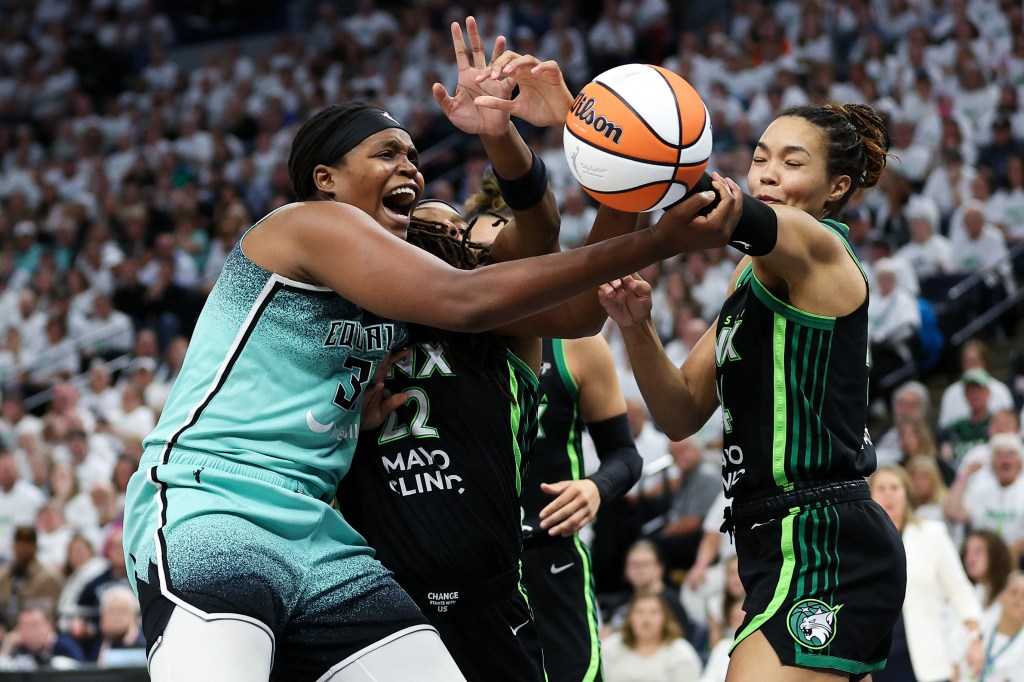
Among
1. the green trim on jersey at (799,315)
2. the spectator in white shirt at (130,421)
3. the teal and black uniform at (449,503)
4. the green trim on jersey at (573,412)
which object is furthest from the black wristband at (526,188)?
the spectator in white shirt at (130,421)

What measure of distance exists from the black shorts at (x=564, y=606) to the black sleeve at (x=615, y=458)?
0.92ft

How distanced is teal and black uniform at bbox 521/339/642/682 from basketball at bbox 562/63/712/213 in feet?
5.44

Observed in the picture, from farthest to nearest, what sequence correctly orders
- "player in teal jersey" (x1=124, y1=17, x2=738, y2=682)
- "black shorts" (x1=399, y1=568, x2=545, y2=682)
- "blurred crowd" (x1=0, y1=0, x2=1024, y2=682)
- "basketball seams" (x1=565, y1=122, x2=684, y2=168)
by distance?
"blurred crowd" (x1=0, y1=0, x2=1024, y2=682)
"black shorts" (x1=399, y1=568, x2=545, y2=682)
"basketball seams" (x1=565, y1=122, x2=684, y2=168)
"player in teal jersey" (x1=124, y1=17, x2=738, y2=682)

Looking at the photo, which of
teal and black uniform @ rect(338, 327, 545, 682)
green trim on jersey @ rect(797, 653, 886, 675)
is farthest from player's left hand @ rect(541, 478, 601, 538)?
green trim on jersey @ rect(797, 653, 886, 675)

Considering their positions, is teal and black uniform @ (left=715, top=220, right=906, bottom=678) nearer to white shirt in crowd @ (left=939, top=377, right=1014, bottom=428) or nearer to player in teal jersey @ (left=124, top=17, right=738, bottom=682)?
player in teal jersey @ (left=124, top=17, right=738, bottom=682)

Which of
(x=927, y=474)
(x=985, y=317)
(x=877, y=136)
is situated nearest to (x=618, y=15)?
(x=985, y=317)

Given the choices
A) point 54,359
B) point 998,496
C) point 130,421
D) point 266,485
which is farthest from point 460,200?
point 266,485

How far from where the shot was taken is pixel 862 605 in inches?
144

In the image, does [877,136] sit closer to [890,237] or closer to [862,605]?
[862,605]

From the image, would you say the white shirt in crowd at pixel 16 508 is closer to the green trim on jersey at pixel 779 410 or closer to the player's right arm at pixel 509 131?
the player's right arm at pixel 509 131

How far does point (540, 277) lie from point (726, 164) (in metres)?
10.4

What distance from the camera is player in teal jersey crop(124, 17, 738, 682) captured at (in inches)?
124

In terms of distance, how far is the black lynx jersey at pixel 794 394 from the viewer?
12.1 feet

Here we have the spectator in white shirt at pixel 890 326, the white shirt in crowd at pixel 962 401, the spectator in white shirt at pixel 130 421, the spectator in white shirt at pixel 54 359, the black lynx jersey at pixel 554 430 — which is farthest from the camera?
the spectator in white shirt at pixel 54 359
